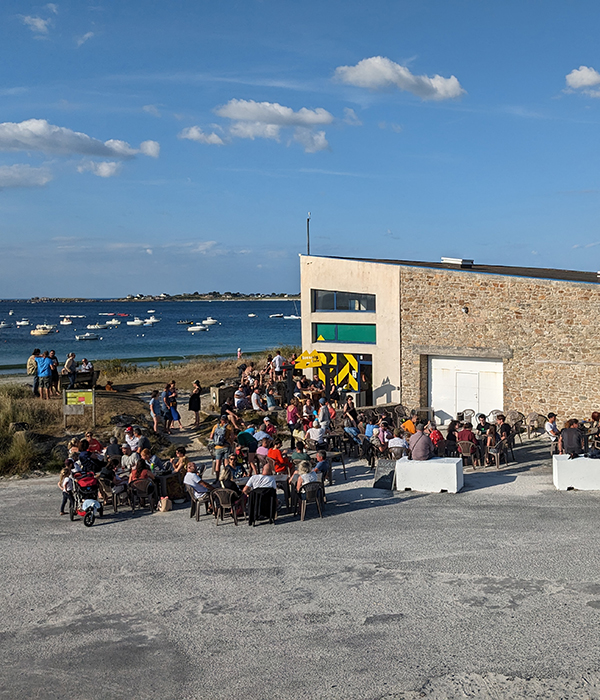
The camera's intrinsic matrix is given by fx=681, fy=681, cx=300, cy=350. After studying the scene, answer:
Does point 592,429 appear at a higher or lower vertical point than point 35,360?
lower

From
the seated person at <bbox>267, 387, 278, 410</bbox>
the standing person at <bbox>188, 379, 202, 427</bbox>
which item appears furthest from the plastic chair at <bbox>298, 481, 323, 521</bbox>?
the seated person at <bbox>267, 387, 278, 410</bbox>

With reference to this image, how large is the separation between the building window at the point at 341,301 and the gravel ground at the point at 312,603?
10761mm

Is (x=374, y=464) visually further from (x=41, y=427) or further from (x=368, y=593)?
(x=41, y=427)

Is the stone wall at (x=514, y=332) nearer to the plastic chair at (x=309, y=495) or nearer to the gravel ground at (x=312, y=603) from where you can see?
the gravel ground at (x=312, y=603)

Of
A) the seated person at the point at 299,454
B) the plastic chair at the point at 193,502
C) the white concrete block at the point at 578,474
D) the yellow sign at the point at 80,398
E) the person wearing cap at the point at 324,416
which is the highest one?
the yellow sign at the point at 80,398

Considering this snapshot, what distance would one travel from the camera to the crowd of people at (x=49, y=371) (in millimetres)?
22422

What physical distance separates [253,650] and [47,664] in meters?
2.29

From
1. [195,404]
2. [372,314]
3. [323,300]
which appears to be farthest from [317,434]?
[323,300]

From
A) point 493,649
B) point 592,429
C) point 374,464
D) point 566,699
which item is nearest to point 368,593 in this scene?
point 493,649

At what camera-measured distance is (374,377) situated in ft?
75.6

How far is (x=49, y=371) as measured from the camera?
73.7ft

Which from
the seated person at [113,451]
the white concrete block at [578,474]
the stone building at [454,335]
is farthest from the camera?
the stone building at [454,335]

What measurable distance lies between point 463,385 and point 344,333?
461 centimetres

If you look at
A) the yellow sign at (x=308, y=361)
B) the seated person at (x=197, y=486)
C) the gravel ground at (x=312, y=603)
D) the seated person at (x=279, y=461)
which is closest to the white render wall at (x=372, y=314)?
the yellow sign at (x=308, y=361)
